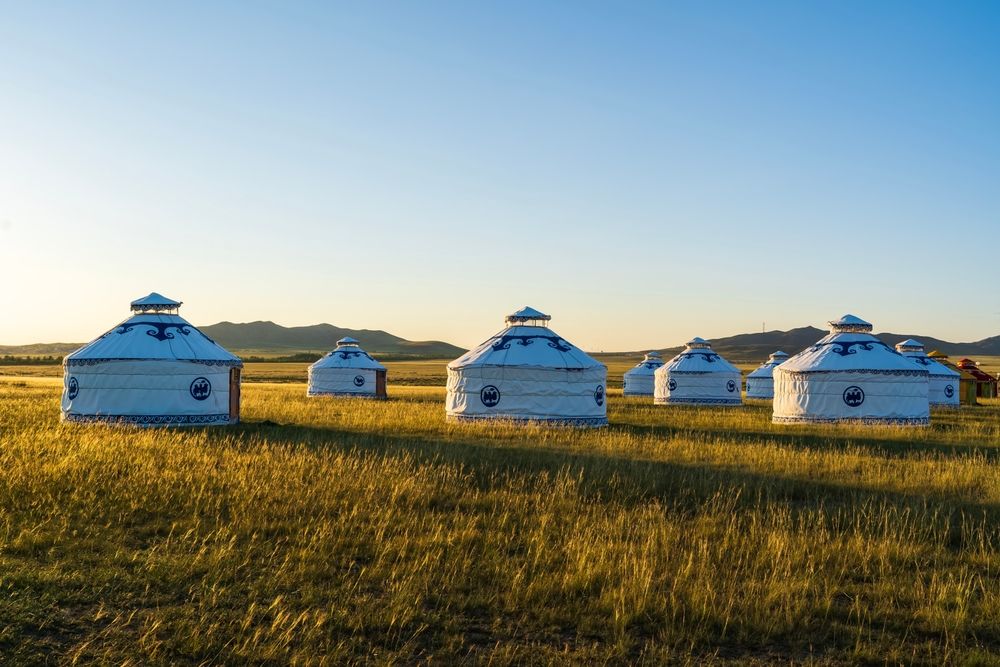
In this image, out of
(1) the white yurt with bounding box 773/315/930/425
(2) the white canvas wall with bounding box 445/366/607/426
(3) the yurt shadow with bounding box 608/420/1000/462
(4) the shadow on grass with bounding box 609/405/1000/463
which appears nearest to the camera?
A: (3) the yurt shadow with bounding box 608/420/1000/462

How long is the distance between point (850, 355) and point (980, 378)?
82.0 ft

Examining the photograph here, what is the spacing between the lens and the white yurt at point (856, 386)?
Answer: 888 inches

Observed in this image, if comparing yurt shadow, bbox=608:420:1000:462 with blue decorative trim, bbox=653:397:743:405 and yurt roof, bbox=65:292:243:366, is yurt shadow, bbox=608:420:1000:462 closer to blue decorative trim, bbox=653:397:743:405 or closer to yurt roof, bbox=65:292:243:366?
yurt roof, bbox=65:292:243:366

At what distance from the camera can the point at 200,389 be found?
20203mm

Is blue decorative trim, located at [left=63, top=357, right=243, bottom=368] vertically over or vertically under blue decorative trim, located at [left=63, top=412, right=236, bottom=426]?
over

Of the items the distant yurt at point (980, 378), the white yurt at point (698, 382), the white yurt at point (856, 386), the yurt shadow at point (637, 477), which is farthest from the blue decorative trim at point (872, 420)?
the distant yurt at point (980, 378)

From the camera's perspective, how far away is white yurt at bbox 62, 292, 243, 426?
19641mm

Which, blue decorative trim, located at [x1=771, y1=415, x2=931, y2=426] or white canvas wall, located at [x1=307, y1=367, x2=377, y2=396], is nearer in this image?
blue decorative trim, located at [x1=771, y1=415, x2=931, y2=426]

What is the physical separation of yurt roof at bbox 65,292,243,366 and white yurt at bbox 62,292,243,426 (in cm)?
2

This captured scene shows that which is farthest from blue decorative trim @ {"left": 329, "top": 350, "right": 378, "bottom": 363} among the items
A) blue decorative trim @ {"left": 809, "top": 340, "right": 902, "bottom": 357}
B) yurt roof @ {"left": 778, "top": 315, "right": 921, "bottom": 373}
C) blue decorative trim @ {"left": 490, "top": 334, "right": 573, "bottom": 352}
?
blue decorative trim @ {"left": 809, "top": 340, "right": 902, "bottom": 357}

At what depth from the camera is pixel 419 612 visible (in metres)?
5.60

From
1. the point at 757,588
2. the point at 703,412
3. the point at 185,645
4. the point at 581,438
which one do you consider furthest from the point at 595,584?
the point at 703,412

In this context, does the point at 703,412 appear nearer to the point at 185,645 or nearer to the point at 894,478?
the point at 894,478

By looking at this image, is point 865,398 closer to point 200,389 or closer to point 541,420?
point 541,420
